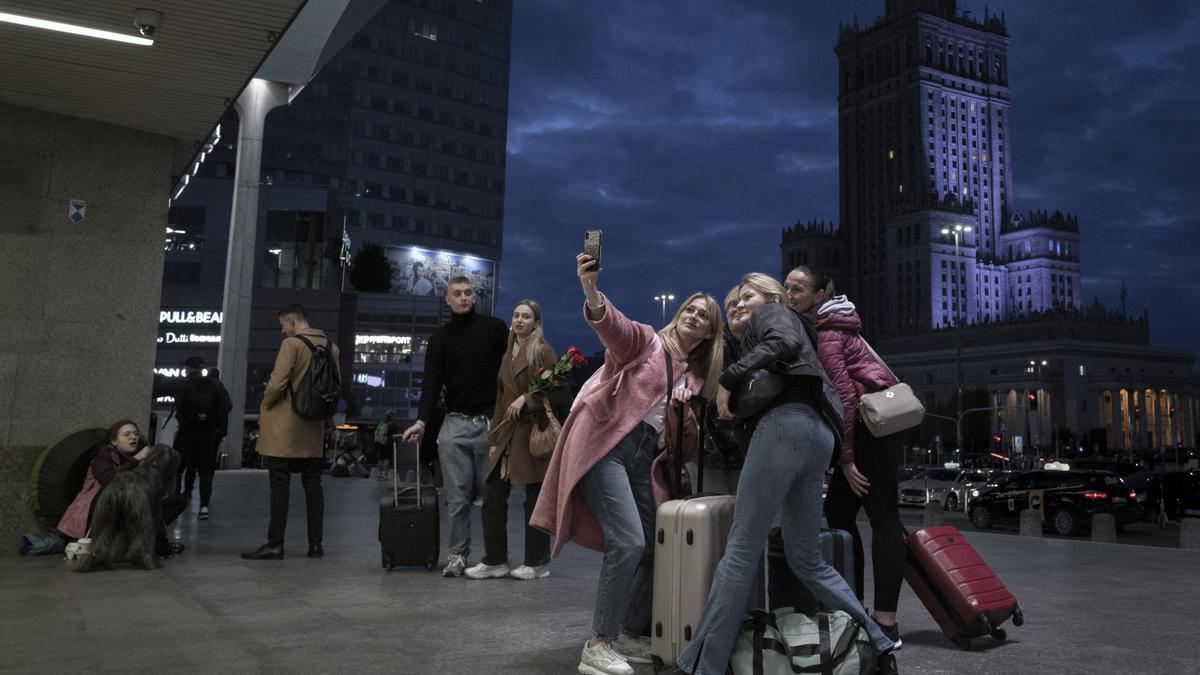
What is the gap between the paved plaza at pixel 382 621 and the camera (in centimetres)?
441

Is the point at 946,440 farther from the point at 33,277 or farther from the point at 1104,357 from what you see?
the point at 33,277

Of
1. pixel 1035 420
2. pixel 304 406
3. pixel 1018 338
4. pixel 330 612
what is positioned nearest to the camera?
pixel 330 612

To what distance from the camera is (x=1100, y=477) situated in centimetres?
2006

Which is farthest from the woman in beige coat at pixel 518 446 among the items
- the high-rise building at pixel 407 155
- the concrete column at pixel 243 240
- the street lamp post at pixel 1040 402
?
the street lamp post at pixel 1040 402

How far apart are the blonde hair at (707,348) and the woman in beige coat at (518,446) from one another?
1.96m

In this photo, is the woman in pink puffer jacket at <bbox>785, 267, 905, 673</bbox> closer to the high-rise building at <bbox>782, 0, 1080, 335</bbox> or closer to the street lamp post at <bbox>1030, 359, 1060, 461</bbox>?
the street lamp post at <bbox>1030, 359, 1060, 461</bbox>

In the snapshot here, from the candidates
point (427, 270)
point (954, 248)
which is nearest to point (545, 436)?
point (427, 270)

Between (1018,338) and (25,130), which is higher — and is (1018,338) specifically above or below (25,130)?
above

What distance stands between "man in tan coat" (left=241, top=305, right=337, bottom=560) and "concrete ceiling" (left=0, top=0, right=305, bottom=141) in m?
2.11

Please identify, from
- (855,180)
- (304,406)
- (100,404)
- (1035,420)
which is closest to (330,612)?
(304,406)

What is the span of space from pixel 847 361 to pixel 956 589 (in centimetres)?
142

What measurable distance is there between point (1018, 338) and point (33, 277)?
148705 millimetres

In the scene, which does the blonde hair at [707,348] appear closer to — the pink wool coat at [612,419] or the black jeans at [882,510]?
the pink wool coat at [612,419]

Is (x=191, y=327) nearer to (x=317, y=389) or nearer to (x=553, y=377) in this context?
(x=317, y=389)
